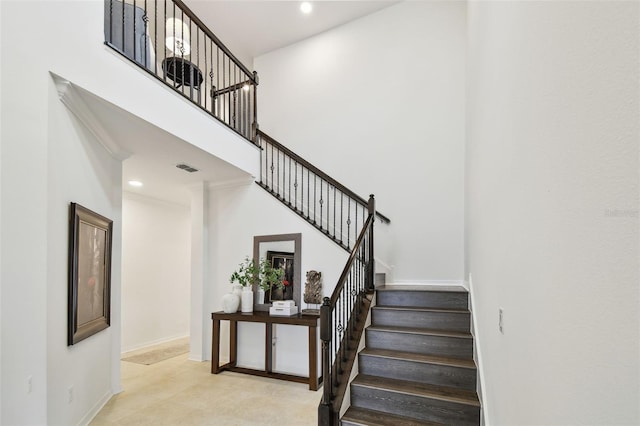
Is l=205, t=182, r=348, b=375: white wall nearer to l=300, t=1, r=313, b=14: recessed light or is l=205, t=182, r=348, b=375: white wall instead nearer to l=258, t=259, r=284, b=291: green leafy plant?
l=258, t=259, r=284, b=291: green leafy plant

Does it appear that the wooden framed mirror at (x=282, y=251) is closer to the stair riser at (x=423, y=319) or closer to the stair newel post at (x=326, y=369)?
the stair riser at (x=423, y=319)

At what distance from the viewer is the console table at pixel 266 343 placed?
13.4 ft

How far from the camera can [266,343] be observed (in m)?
4.75

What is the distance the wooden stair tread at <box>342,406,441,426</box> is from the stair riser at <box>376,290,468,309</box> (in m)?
1.22

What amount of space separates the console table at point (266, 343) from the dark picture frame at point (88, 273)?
4.63ft

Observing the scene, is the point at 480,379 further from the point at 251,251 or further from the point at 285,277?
the point at 251,251

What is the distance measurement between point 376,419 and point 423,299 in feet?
4.51

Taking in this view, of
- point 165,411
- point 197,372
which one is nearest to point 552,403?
point 165,411

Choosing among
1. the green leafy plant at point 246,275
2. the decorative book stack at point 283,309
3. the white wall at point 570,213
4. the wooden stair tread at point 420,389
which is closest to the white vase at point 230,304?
the green leafy plant at point 246,275

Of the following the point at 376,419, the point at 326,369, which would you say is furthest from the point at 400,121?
the point at 376,419

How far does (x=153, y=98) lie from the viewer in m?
3.38

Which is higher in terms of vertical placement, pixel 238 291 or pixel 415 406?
pixel 238 291

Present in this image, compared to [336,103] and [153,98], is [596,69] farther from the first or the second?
[336,103]

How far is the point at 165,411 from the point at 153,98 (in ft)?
9.95
